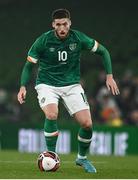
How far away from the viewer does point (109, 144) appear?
21.8 m

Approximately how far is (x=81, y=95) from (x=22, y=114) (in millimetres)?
13333

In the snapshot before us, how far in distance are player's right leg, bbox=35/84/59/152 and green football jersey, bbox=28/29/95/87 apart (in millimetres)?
153

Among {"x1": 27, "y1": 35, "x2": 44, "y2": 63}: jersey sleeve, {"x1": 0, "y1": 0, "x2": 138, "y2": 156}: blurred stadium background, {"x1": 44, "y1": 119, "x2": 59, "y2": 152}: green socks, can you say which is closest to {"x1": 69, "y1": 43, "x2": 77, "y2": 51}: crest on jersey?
{"x1": 27, "y1": 35, "x2": 44, "y2": 63}: jersey sleeve

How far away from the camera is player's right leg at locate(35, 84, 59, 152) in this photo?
40.0 feet

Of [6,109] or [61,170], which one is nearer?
[61,170]

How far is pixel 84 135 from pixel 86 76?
42.3ft

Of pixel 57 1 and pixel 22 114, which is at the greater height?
pixel 57 1

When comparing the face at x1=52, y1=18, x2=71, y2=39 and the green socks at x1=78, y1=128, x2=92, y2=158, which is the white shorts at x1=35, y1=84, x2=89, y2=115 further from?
the face at x1=52, y1=18, x2=71, y2=39

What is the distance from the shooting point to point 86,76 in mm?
25469

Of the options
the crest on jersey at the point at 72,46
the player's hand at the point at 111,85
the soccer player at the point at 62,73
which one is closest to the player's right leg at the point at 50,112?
the soccer player at the point at 62,73

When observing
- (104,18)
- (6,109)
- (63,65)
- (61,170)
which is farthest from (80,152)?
(104,18)

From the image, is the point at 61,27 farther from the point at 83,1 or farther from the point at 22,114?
the point at 83,1

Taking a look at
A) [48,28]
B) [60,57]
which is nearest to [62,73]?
[60,57]

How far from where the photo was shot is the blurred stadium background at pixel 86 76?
22.5 metres
